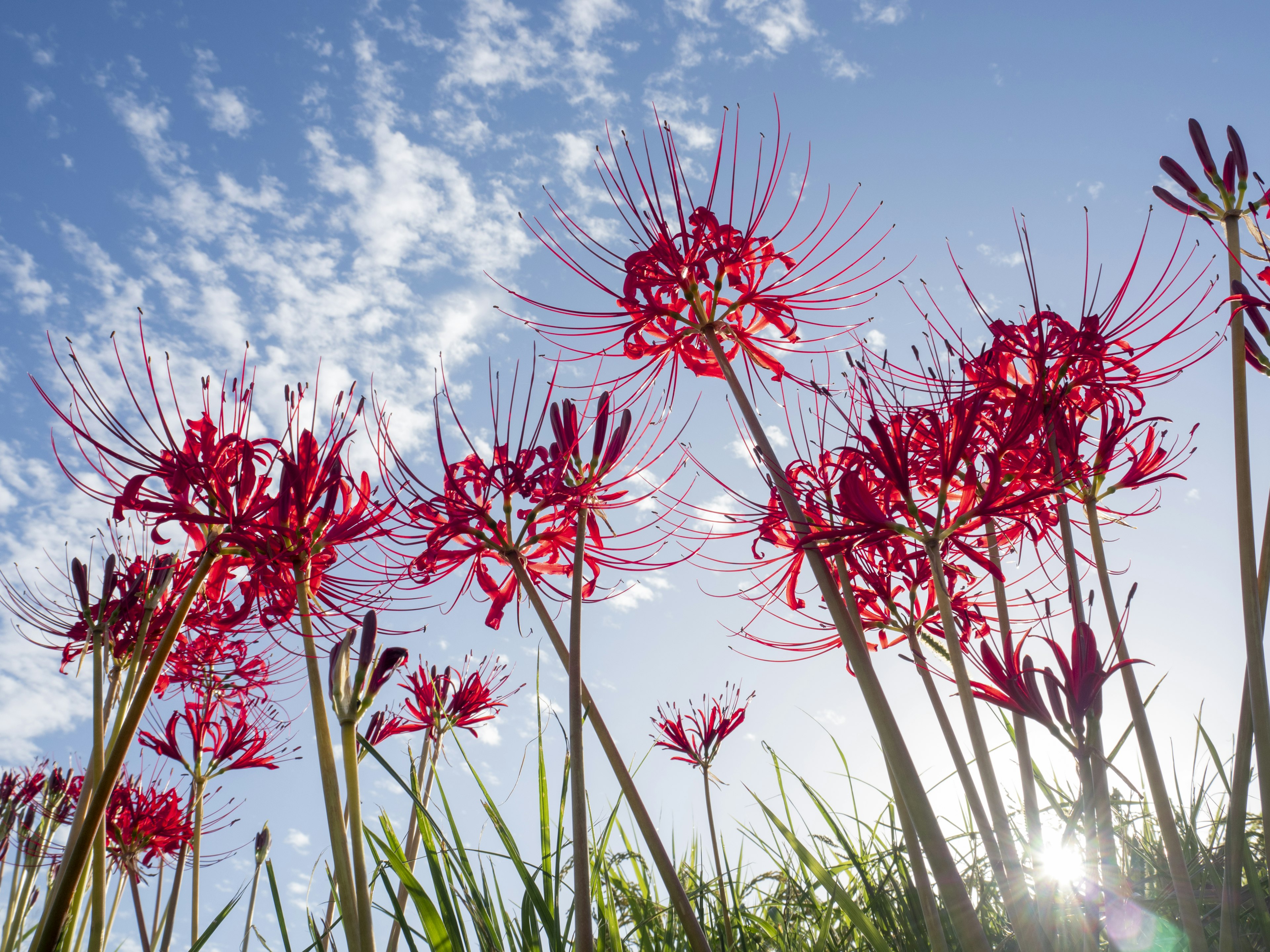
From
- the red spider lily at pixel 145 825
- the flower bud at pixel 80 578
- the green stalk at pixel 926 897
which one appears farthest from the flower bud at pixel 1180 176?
the red spider lily at pixel 145 825

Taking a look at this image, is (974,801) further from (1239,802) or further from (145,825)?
(145,825)

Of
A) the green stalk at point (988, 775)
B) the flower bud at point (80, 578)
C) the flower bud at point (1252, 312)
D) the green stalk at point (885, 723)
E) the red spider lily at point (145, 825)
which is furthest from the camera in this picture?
the red spider lily at point (145, 825)

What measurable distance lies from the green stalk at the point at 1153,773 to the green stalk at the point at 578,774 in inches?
53.9

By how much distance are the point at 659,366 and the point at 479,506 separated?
862 mm

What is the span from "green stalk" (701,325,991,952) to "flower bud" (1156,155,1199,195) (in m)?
1.47

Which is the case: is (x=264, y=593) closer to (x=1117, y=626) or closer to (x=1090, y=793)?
(x=1090, y=793)

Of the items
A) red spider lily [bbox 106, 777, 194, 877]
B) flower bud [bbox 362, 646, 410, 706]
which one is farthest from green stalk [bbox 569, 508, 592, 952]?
red spider lily [bbox 106, 777, 194, 877]

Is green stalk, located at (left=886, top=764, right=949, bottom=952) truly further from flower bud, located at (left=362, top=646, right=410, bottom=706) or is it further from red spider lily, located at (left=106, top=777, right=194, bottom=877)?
red spider lily, located at (left=106, top=777, right=194, bottom=877)

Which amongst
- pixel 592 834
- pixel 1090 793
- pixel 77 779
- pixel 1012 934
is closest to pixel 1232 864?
pixel 1090 793

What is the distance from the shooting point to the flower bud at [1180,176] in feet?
7.69

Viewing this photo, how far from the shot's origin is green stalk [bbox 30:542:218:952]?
1.59 metres

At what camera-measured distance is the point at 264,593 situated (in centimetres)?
276

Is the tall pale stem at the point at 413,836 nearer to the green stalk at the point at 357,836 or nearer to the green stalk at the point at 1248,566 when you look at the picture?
the green stalk at the point at 357,836

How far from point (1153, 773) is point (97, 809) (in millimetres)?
2549
